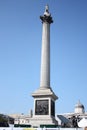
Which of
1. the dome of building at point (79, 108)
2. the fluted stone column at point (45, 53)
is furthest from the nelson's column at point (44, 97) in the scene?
the dome of building at point (79, 108)

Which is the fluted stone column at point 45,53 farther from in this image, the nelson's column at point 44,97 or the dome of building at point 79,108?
the dome of building at point 79,108

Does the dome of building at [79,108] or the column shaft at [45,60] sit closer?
the column shaft at [45,60]

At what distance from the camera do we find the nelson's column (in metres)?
47.2

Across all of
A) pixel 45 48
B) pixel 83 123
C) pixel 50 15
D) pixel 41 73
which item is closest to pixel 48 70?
pixel 41 73

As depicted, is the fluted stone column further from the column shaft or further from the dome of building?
the dome of building

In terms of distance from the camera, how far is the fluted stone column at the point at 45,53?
51781 millimetres

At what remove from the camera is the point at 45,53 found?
53469 millimetres

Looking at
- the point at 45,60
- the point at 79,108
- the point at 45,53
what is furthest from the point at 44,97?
the point at 79,108

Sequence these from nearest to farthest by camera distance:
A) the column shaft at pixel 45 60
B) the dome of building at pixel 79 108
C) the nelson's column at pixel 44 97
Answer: the nelson's column at pixel 44 97, the column shaft at pixel 45 60, the dome of building at pixel 79 108

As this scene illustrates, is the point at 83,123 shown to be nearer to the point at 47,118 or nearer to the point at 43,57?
the point at 47,118

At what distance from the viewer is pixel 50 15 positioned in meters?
59.0

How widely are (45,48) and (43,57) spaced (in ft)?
7.41

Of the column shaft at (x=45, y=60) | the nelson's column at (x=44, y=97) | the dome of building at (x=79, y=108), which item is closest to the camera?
the nelson's column at (x=44, y=97)

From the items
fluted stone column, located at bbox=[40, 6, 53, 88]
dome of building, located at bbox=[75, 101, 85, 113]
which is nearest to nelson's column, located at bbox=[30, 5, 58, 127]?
fluted stone column, located at bbox=[40, 6, 53, 88]
